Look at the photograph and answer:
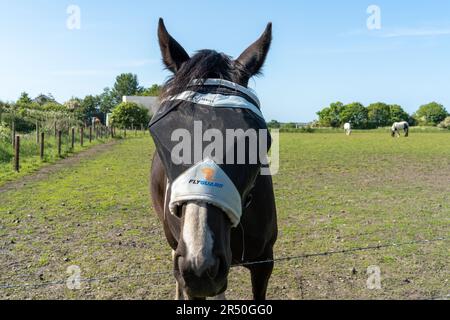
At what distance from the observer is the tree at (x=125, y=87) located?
70375 mm

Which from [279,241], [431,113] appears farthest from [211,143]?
[431,113]

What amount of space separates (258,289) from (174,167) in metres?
1.69

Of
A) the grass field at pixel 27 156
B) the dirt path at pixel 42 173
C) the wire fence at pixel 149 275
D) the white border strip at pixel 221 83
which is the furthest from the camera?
the grass field at pixel 27 156

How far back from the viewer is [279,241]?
6320 mm

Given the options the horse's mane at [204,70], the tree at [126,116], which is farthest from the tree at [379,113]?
the horse's mane at [204,70]

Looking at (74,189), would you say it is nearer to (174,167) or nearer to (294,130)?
(174,167)

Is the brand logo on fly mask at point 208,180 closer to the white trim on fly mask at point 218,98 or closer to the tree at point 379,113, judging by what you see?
the white trim on fly mask at point 218,98

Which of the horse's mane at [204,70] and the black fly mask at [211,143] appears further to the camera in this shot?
the horse's mane at [204,70]

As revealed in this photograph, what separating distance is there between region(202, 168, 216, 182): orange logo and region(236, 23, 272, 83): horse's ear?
3.15ft

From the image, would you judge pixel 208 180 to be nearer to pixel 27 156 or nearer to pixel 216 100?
pixel 216 100

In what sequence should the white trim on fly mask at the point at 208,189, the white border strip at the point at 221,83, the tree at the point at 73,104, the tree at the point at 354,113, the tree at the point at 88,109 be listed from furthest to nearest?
1. the tree at the point at 354,113
2. the tree at the point at 88,109
3. the tree at the point at 73,104
4. the white border strip at the point at 221,83
5. the white trim on fly mask at the point at 208,189

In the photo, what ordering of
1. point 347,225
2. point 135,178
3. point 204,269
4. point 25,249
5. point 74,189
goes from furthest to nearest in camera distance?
point 135,178
point 74,189
point 347,225
point 25,249
point 204,269
